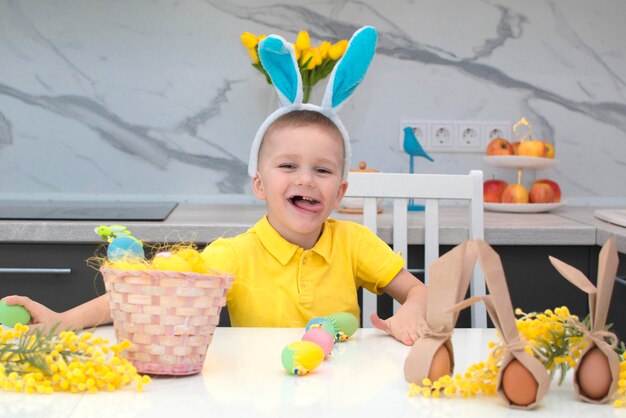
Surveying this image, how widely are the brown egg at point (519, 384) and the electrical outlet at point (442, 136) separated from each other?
1.77 m

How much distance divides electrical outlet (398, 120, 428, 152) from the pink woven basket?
5.61 ft

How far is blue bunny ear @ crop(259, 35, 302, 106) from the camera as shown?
1.17m

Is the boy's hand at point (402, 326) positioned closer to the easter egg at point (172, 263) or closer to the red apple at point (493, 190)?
the easter egg at point (172, 263)

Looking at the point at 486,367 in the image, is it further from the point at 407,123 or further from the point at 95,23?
the point at 95,23

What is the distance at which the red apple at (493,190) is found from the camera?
242cm

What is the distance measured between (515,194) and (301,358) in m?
1.58

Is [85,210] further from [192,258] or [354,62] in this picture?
[192,258]

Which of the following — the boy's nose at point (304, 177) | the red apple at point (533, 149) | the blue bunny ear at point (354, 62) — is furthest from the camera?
the red apple at point (533, 149)

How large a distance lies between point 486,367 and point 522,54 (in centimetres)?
187

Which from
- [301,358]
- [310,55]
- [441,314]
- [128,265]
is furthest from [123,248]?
[310,55]

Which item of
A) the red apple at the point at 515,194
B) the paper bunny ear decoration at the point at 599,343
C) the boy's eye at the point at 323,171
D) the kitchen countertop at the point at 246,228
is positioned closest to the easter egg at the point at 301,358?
the paper bunny ear decoration at the point at 599,343

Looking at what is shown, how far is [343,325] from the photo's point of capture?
1103 mm

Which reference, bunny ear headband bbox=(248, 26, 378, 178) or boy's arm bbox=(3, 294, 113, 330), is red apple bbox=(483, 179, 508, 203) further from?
boy's arm bbox=(3, 294, 113, 330)

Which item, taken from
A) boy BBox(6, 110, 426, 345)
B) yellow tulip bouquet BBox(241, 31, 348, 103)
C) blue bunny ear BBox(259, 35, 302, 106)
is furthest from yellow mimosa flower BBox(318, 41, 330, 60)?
blue bunny ear BBox(259, 35, 302, 106)
